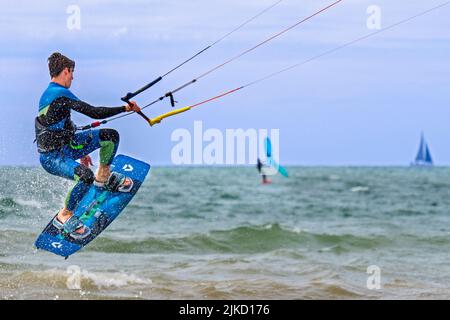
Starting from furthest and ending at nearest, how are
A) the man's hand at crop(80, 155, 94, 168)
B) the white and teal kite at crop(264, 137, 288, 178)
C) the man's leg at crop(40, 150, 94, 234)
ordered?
1. the white and teal kite at crop(264, 137, 288, 178)
2. the man's hand at crop(80, 155, 94, 168)
3. the man's leg at crop(40, 150, 94, 234)

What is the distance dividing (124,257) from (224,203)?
16264mm

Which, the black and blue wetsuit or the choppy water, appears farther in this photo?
the choppy water

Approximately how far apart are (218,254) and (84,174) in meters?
9.20

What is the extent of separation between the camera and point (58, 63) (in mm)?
7902

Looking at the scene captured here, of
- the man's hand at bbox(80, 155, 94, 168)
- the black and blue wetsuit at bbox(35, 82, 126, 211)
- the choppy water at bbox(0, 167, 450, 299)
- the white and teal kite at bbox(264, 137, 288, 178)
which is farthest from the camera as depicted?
A: the white and teal kite at bbox(264, 137, 288, 178)

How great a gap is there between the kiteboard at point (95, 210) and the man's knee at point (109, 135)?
0.65m

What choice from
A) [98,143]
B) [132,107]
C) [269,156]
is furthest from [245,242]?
[132,107]

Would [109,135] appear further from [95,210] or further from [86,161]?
[95,210]

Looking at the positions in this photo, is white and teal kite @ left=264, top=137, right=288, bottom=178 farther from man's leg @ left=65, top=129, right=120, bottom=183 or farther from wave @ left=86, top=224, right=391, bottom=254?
man's leg @ left=65, top=129, right=120, bottom=183

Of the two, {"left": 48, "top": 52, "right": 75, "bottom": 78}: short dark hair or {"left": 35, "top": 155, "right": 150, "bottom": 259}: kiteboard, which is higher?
{"left": 48, "top": 52, "right": 75, "bottom": 78}: short dark hair

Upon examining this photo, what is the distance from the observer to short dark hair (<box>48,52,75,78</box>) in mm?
7907

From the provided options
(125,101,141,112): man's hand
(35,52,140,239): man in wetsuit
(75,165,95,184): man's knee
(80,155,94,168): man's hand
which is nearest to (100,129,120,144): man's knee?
(35,52,140,239): man in wetsuit
